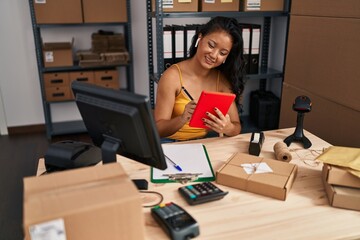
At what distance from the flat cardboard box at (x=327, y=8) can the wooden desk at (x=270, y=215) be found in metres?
1.09

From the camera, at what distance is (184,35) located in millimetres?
2637

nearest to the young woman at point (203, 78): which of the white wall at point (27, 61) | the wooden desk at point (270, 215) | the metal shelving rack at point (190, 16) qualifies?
the wooden desk at point (270, 215)

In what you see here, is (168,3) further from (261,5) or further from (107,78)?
(107,78)

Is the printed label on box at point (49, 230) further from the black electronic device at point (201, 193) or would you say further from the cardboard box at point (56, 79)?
the cardboard box at point (56, 79)

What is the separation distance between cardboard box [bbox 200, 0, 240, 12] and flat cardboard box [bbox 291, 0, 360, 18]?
1.44 ft

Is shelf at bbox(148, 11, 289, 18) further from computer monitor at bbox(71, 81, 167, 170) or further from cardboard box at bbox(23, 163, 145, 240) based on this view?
cardboard box at bbox(23, 163, 145, 240)

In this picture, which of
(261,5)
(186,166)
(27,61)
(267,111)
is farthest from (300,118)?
(27,61)

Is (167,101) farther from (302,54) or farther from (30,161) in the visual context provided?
(30,161)

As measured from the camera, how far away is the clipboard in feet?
4.22

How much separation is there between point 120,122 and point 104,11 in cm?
250

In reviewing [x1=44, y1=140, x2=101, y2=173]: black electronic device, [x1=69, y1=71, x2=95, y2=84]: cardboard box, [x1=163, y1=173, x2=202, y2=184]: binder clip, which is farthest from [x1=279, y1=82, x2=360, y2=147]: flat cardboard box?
[x1=69, y1=71, x2=95, y2=84]: cardboard box

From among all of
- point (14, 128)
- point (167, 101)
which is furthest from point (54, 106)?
point (167, 101)

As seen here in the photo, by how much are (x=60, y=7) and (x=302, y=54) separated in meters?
2.14

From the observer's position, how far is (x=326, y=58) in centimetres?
217
